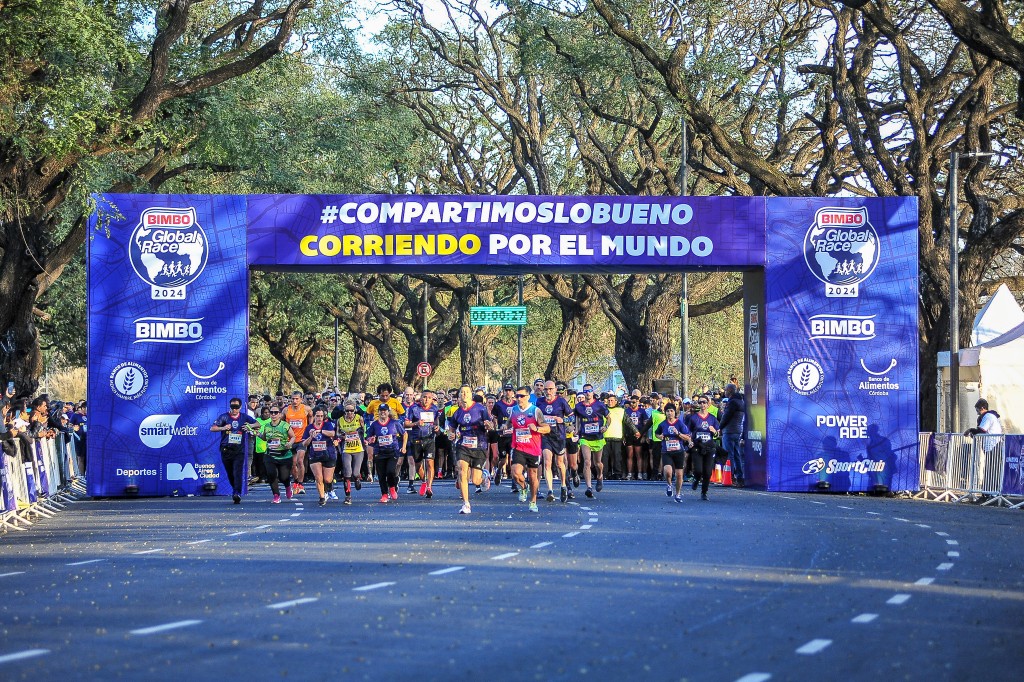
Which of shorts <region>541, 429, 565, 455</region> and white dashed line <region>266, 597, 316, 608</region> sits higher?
shorts <region>541, 429, 565, 455</region>

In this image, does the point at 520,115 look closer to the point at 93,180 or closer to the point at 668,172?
the point at 668,172

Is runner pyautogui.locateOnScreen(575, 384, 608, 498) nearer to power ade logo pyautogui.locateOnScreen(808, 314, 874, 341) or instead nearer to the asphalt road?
power ade logo pyautogui.locateOnScreen(808, 314, 874, 341)

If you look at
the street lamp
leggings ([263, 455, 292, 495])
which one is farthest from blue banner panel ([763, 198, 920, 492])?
leggings ([263, 455, 292, 495])

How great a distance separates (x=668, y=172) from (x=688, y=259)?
41.7 ft

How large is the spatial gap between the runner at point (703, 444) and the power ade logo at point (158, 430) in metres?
8.66

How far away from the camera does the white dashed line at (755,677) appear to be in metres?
7.83

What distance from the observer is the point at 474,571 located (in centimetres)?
1295

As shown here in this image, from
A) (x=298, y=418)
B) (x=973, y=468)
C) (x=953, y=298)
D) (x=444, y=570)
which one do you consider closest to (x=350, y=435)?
(x=298, y=418)

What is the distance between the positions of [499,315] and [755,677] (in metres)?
32.6

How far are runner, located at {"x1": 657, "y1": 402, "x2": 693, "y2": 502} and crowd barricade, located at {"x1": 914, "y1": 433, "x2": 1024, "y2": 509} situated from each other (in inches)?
190

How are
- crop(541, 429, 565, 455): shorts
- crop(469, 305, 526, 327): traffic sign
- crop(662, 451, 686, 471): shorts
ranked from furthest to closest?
crop(469, 305, 526, 327): traffic sign < crop(662, 451, 686, 471): shorts < crop(541, 429, 565, 455): shorts

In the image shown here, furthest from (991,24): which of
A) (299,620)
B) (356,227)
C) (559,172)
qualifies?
(559,172)

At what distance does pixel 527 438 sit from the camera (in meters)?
21.4

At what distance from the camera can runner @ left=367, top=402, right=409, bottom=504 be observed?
2369 centimetres
